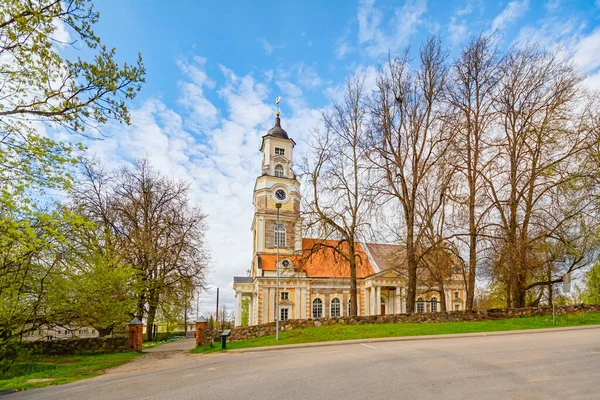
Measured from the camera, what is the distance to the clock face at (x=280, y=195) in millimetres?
42469

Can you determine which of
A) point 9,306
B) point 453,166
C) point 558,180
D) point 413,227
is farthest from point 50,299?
point 558,180

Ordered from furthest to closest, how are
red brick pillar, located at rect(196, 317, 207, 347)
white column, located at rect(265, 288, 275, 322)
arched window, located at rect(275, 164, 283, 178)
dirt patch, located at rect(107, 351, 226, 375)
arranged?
arched window, located at rect(275, 164, 283, 178)
white column, located at rect(265, 288, 275, 322)
red brick pillar, located at rect(196, 317, 207, 347)
dirt patch, located at rect(107, 351, 226, 375)

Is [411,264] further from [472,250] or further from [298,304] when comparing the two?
[298,304]

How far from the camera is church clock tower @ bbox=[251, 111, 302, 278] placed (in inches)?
1620

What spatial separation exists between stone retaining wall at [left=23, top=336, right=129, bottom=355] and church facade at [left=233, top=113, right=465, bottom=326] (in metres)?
18.8

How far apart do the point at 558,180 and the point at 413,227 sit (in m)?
8.02

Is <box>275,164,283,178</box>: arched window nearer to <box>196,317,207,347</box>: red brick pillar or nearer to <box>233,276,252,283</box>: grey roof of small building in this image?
<box>233,276,252,283</box>: grey roof of small building

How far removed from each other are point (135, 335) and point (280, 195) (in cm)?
2575

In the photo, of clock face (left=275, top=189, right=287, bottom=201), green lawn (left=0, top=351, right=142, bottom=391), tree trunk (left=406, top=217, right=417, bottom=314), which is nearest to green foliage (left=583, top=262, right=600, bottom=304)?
tree trunk (left=406, top=217, right=417, bottom=314)

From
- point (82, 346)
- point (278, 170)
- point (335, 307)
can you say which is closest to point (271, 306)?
point (335, 307)

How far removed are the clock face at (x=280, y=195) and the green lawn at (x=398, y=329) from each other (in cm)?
2504

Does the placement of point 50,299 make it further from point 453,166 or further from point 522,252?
point 522,252

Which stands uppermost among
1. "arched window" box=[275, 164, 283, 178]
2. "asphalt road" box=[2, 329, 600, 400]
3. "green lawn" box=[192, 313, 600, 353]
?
"arched window" box=[275, 164, 283, 178]

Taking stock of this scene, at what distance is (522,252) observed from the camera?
18062 mm
